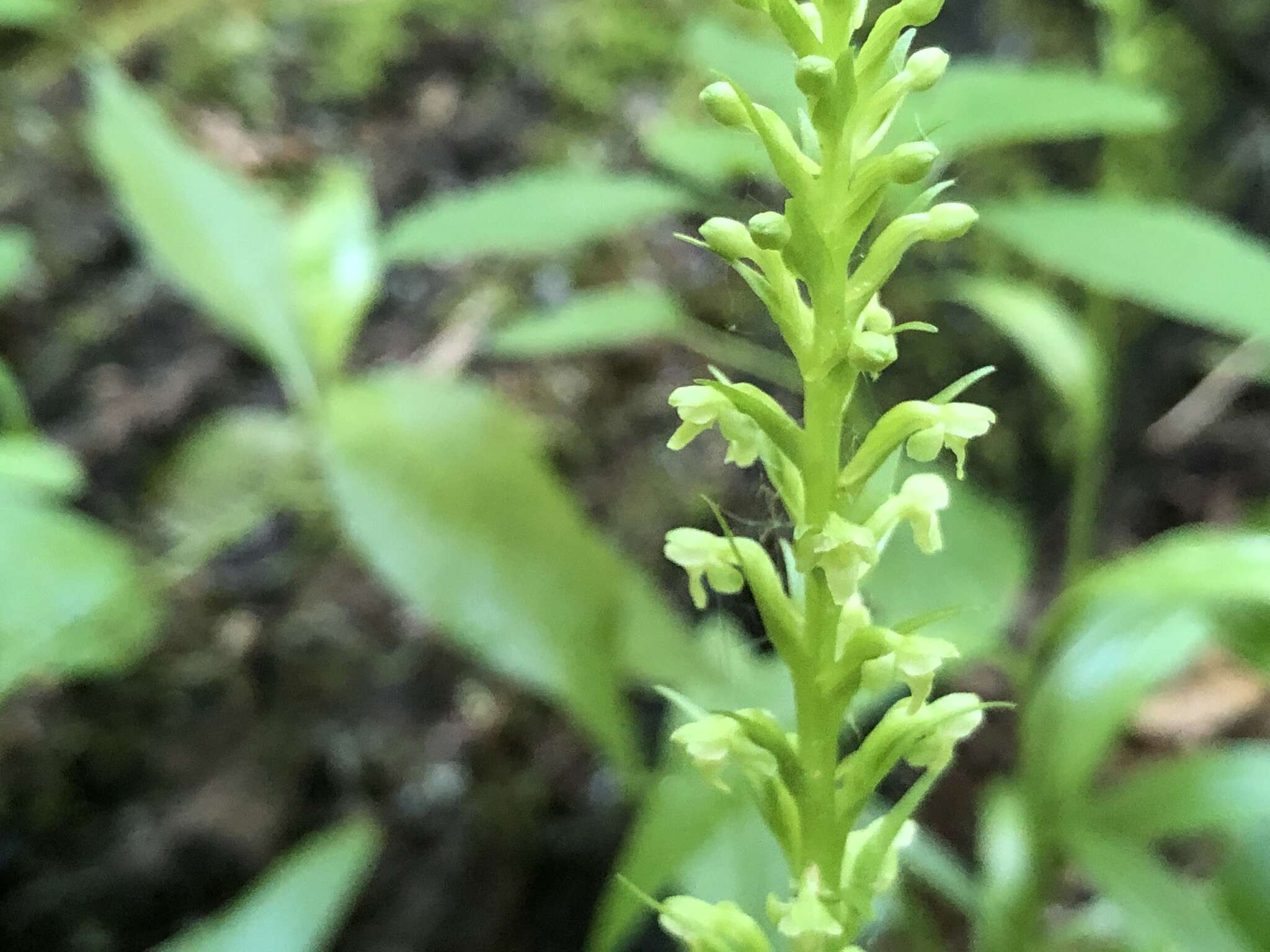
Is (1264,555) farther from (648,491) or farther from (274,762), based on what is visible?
(274,762)

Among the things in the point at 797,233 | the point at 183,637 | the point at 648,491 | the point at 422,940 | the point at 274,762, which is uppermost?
the point at 797,233

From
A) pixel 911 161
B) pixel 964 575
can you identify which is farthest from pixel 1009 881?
pixel 911 161

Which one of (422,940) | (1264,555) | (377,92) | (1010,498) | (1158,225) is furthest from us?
(377,92)

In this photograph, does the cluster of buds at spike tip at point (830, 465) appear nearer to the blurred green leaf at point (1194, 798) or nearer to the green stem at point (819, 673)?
the green stem at point (819, 673)

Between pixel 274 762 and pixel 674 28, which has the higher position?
pixel 674 28

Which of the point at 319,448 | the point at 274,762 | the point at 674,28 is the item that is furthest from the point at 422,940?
the point at 674,28

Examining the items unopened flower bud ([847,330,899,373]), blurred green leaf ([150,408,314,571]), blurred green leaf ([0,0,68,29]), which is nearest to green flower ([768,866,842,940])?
unopened flower bud ([847,330,899,373])

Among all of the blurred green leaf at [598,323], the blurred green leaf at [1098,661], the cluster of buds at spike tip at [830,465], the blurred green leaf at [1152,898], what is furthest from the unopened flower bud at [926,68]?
the blurred green leaf at [1152,898]
